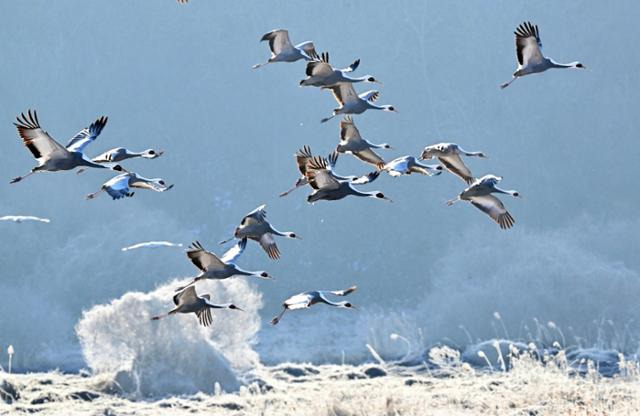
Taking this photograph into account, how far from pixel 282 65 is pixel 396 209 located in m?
6.73

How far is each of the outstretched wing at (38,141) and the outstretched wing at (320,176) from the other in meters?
1.92

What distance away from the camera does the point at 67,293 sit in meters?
43.0

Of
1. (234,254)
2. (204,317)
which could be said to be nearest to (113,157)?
(234,254)

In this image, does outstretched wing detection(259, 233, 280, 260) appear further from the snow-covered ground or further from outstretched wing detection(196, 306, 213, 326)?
the snow-covered ground

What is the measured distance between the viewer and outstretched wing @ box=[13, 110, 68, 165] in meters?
10.3

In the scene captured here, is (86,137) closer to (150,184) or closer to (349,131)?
(150,184)

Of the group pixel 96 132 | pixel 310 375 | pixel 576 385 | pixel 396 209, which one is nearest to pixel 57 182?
pixel 396 209

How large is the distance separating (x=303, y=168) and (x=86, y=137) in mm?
1796

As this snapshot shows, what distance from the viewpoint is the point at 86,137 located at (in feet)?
37.4

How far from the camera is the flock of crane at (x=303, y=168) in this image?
1025cm

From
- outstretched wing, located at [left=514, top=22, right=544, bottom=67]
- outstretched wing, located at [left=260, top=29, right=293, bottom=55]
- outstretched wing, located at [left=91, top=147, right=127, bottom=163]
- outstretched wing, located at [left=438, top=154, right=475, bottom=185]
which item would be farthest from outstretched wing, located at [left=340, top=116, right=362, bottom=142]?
outstretched wing, located at [left=91, top=147, right=127, bottom=163]

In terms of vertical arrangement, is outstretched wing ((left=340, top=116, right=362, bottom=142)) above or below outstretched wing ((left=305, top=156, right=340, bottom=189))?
above

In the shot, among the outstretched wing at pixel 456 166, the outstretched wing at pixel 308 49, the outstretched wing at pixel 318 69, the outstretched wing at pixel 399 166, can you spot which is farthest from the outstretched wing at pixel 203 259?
the outstretched wing at pixel 308 49

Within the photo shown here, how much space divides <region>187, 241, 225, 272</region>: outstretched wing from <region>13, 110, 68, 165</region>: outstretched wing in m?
1.30
